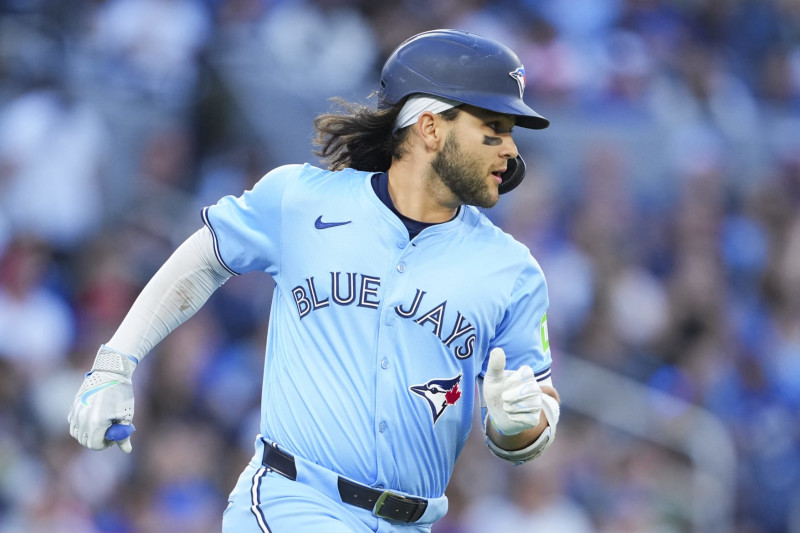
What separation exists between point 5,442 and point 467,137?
15.1 ft

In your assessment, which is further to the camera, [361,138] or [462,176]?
[361,138]

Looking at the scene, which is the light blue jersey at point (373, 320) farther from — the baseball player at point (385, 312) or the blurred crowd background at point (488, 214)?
the blurred crowd background at point (488, 214)

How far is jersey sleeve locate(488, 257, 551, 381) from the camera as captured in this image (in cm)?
426

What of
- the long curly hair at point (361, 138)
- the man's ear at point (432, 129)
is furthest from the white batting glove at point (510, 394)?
the long curly hair at point (361, 138)

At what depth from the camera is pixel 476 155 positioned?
4.27 m

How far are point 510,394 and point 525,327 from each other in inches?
18.1

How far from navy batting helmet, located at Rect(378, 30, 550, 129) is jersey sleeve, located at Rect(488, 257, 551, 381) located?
55 centimetres

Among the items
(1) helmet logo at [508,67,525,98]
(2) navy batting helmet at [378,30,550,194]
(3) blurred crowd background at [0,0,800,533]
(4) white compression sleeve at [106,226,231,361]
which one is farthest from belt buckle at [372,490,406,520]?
(3) blurred crowd background at [0,0,800,533]

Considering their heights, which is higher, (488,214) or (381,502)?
(381,502)

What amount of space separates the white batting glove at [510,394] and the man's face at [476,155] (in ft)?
2.15

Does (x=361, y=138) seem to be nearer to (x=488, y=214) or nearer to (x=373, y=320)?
(x=373, y=320)

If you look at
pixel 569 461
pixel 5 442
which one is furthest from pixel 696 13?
pixel 5 442

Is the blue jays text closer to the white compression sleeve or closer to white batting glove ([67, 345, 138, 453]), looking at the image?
the white compression sleeve

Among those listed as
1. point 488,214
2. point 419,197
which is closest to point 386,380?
point 419,197
